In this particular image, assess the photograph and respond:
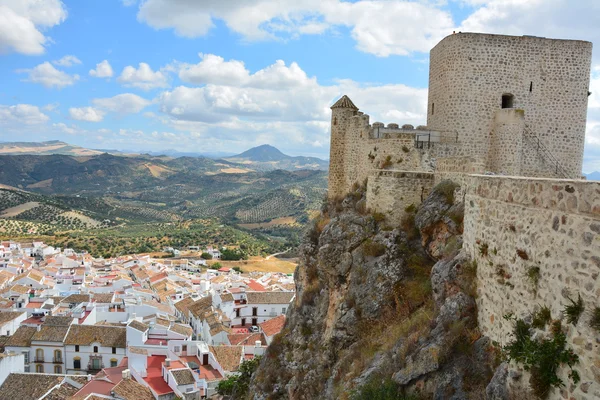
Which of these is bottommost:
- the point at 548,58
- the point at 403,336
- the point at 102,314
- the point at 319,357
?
the point at 102,314

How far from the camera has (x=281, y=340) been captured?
17.4m

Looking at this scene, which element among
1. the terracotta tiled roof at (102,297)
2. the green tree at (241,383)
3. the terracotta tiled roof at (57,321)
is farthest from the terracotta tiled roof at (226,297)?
the green tree at (241,383)

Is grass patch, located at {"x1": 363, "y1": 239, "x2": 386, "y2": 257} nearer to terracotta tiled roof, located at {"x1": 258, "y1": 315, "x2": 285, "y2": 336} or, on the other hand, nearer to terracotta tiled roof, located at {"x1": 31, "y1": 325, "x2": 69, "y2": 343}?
terracotta tiled roof, located at {"x1": 258, "y1": 315, "x2": 285, "y2": 336}

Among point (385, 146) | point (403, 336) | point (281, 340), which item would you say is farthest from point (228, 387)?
point (403, 336)

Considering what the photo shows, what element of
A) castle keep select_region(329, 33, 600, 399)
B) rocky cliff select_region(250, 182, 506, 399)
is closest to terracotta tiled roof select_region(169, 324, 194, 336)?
rocky cliff select_region(250, 182, 506, 399)

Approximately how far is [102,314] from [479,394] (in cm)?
3999

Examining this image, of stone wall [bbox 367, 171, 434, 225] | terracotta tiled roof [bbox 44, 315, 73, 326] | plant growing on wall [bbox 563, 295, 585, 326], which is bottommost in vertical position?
terracotta tiled roof [bbox 44, 315, 73, 326]

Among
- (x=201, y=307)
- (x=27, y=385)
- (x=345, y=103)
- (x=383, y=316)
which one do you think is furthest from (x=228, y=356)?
(x=383, y=316)

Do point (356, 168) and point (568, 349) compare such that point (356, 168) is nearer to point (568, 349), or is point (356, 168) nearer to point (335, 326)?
point (335, 326)

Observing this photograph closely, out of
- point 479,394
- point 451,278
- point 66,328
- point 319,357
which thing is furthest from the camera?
point 66,328

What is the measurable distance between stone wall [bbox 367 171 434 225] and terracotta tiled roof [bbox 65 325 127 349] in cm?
2810

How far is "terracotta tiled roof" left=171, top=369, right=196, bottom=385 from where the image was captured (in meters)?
26.9

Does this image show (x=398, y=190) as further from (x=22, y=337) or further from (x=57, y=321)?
(x=22, y=337)

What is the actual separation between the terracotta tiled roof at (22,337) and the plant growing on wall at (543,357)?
124 feet
